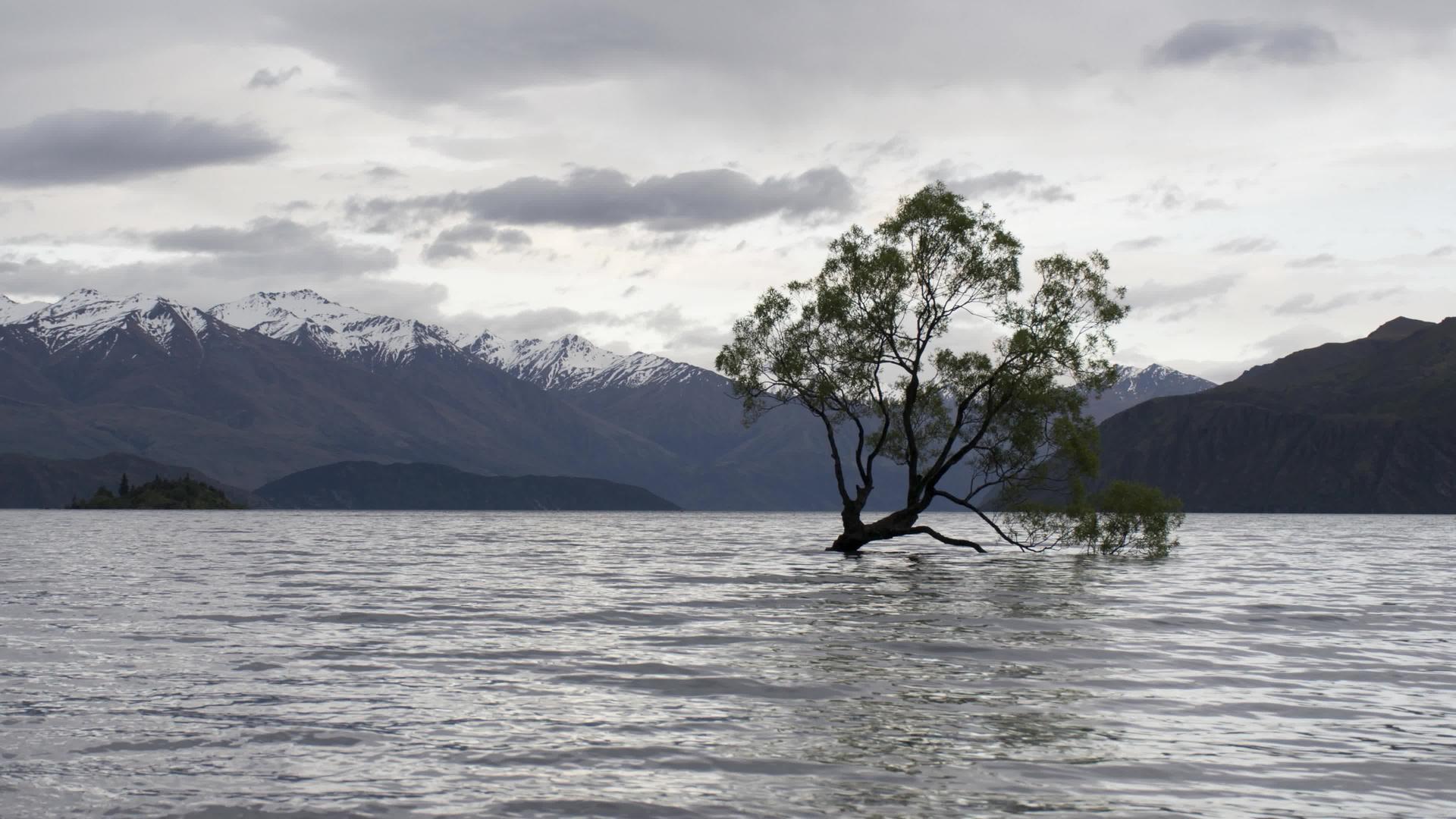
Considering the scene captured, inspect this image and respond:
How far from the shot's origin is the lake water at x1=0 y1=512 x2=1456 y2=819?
14164 millimetres

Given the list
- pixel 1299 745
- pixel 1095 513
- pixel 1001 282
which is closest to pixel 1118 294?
pixel 1001 282

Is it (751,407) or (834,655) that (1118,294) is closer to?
(751,407)

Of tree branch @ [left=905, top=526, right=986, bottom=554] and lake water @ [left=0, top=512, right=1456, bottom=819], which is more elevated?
tree branch @ [left=905, top=526, right=986, bottom=554]

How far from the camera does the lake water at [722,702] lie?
14.2 metres

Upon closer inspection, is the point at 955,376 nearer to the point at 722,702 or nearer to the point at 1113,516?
the point at 1113,516

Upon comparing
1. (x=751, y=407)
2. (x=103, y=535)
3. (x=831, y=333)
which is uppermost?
(x=831, y=333)

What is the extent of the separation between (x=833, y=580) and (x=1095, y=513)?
963 inches

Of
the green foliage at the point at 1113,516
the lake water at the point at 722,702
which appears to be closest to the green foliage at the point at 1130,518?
the green foliage at the point at 1113,516

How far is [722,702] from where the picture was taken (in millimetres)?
20422

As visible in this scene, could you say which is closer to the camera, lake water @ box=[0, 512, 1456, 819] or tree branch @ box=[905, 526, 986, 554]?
lake water @ box=[0, 512, 1456, 819]

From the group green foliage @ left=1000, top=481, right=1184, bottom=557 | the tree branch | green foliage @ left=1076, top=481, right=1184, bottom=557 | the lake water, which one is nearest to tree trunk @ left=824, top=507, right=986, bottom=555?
the tree branch

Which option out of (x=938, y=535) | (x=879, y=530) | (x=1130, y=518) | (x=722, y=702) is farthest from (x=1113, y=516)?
(x=722, y=702)

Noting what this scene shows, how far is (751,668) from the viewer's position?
2419 centimetres

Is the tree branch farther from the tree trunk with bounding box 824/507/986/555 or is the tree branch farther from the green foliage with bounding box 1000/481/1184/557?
the green foliage with bounding box 1000/481/1184/557
